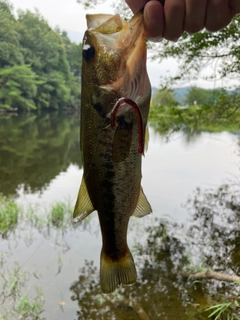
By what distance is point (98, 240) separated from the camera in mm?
5801

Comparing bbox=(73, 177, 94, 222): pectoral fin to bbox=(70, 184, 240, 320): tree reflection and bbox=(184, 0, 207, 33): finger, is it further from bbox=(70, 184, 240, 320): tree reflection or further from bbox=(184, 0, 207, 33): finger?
bbox=(70, 184, 240, 320): tree reflection

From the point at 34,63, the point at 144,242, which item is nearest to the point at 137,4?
the point at 144,242

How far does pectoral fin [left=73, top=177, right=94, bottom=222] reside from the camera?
1.24 metres

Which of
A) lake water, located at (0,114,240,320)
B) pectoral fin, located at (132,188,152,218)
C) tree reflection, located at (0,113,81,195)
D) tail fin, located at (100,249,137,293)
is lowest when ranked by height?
tail fin, located at (100,249,137,293)

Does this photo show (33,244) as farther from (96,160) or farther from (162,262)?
(96,160)

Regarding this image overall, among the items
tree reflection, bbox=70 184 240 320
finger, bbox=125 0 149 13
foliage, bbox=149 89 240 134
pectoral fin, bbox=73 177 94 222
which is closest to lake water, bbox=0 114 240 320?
tree reflection, bbox=70 184 240 320

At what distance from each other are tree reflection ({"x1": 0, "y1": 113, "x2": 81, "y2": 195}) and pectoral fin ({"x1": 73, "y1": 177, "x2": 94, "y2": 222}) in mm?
7139

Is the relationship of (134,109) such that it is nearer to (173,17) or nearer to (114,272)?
(173,17)

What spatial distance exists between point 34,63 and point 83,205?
43.0 feet

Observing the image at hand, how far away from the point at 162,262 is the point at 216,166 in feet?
21.8

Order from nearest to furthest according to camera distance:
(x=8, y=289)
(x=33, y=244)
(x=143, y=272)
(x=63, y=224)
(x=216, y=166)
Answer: (x=8, y=289), (x=143, y=272), (x=33, y=244), (x=63, y=224), (x=216, y=166)

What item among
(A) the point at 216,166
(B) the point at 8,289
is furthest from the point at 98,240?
(A) the point at 216,166

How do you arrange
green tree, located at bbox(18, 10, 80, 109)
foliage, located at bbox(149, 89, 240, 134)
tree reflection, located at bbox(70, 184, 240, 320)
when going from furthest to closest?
green tree, located at bbox(18, 10, 80, 109)
foliage, located at bbox(149, 89, 240, 134)
tree reflection, located at bbox(70, 184, 240, 320)

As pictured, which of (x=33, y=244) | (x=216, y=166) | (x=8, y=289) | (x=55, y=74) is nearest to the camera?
(x=8, y=289)
